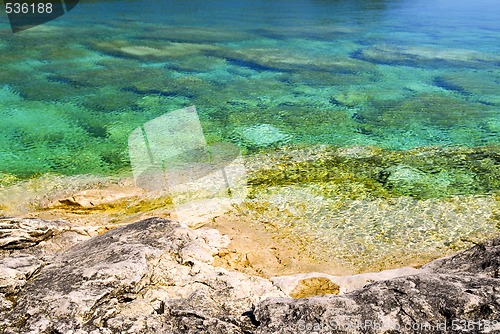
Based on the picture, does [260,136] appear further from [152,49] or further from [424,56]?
[424,56]

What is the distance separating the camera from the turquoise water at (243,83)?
8.99m

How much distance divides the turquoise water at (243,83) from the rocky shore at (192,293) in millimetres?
3540

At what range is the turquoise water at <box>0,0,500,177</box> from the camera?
8.99 m

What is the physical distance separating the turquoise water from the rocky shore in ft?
11.6

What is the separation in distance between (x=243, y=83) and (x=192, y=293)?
9.20 metres

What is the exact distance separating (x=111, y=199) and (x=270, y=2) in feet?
76.4

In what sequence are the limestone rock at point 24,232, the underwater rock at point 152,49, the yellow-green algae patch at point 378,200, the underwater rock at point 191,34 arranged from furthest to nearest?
the underwater rock at point 191,34 → the underwater rock at point 152,49 → the yellow-green algae patch at point 378,200 → the limestone rock at point 24,232

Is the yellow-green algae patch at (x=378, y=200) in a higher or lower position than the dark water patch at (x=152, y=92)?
lower

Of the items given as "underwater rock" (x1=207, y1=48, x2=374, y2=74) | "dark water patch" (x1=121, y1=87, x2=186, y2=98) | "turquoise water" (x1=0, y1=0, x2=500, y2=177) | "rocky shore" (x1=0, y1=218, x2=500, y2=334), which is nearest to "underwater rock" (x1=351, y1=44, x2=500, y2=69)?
"turquoise water" (x1=0, y1=0, x2=500, y2=177)

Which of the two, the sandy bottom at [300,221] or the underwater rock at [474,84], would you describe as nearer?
the sandy bottom at [300,221]

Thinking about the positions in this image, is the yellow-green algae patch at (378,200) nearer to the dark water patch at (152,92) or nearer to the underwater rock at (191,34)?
the dark water patch at (152,92)

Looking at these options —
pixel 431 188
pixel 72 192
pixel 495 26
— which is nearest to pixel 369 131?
pixel 431 188

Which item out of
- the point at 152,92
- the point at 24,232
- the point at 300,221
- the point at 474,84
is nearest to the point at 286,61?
the point at 152,92

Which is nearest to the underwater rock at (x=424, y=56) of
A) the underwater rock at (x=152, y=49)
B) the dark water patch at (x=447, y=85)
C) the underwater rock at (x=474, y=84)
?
the underwater rock at (x=474, y=84)
